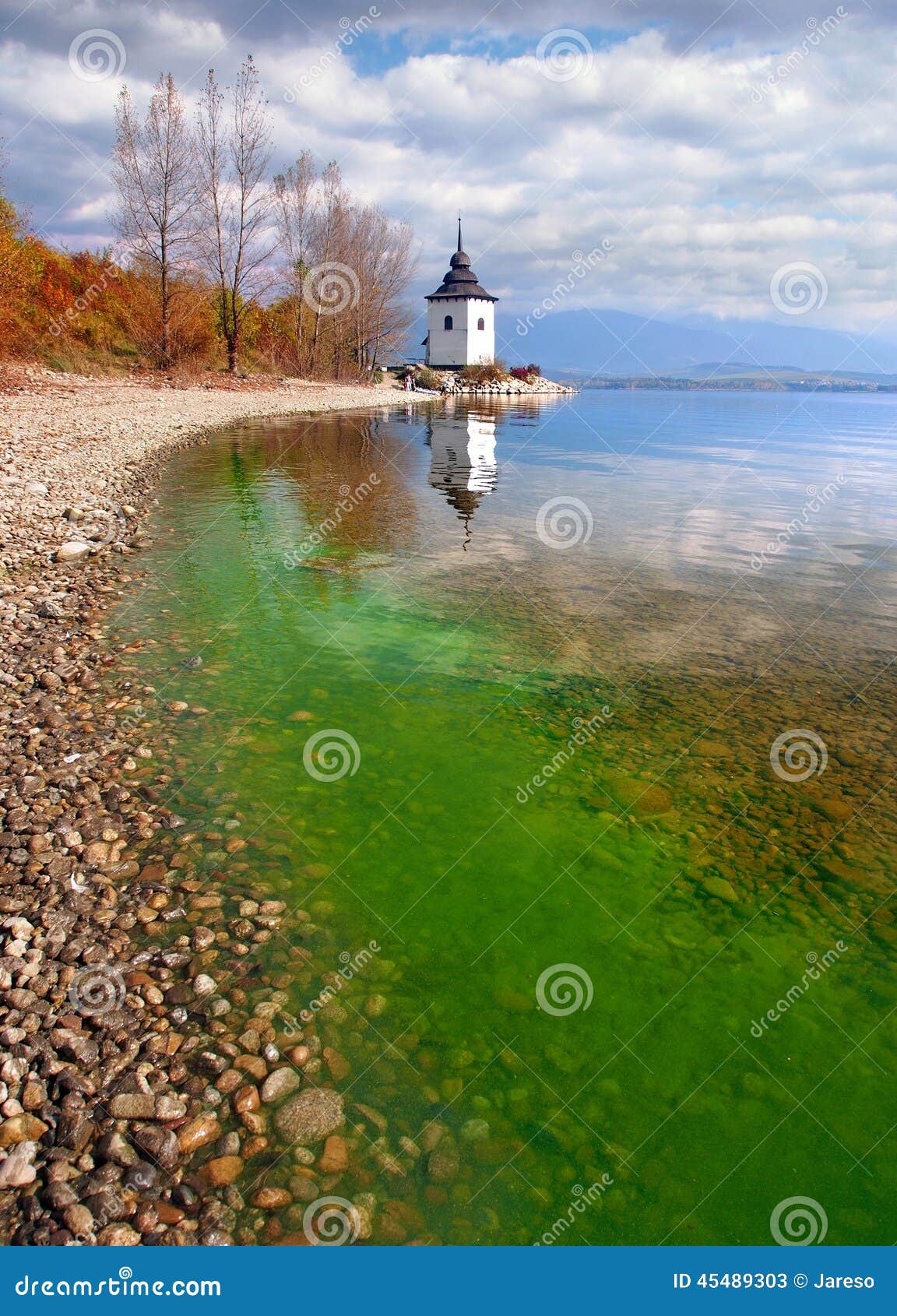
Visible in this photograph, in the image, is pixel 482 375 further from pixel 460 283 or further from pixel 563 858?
pixel 563 858

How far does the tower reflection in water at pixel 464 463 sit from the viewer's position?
20953 mm

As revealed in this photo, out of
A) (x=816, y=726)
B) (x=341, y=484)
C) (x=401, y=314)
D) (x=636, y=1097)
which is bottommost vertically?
(x=636, y=1097)

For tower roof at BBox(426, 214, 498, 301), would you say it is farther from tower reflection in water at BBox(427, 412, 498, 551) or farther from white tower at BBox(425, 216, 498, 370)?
tower reflection in water at BBox(427, 412, 498, 551)

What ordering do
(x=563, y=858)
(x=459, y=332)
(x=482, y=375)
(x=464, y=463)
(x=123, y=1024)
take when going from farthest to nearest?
(x=459, y=332)
(x=482, y=375)
(x=464, y=463)
(x=563, y=858)
(x=123, y=1024)

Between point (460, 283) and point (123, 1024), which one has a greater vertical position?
point (460, 283)

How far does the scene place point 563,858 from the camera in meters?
5.80

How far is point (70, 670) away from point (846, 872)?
24.3 ft

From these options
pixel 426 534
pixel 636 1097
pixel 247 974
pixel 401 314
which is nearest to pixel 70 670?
pixel 247 974

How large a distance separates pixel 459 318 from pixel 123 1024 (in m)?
116

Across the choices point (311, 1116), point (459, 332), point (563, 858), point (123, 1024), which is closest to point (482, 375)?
point (459, 332)

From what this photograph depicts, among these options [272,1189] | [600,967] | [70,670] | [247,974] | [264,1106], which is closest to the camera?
[272,1189]

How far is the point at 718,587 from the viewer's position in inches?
515

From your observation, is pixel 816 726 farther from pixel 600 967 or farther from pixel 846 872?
pixel 600 967

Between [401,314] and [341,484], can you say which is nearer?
[341,484]
